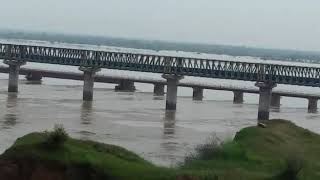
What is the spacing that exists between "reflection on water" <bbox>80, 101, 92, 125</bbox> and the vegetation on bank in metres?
35.8

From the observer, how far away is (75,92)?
3713 inches

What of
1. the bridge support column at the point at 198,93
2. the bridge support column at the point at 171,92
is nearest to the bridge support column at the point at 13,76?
the bridge support column at the point at 171,92

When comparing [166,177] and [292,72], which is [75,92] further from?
[166,177]

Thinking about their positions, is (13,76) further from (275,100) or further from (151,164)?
(151,164)

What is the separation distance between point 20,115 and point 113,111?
1188 cm

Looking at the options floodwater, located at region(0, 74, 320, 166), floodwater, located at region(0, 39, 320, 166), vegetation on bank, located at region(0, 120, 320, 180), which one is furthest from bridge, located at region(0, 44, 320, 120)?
vegetation on bank, located at region(0, 120, 320, 180)

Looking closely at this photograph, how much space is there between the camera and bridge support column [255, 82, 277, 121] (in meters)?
74.1

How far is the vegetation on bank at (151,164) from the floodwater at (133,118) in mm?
12261

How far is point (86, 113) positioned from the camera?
2709 inches

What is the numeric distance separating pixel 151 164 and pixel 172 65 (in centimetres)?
6278

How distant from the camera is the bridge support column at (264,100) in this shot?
74125 mm

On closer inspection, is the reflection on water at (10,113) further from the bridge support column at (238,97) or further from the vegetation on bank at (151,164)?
the vegetation on bank at (151,164)

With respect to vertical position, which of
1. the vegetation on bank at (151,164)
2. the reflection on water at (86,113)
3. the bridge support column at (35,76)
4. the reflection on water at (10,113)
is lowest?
the reflection on water at (86,113)

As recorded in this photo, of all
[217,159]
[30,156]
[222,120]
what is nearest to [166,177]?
[30,156]
